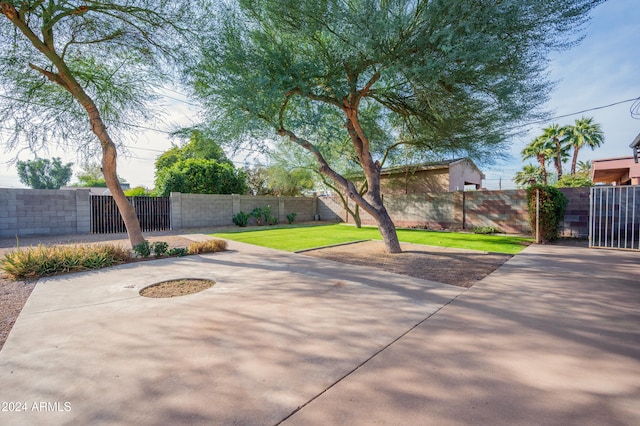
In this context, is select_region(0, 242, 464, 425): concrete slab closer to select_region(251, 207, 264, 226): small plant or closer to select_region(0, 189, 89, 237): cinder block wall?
select_region(0, 189, 89, 237): cinder block wall

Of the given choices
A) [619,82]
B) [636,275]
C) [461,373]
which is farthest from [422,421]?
[619,82]

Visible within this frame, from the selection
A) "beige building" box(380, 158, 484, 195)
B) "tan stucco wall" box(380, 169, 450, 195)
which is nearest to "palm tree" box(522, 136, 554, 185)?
"beige building" box(380, 158, 484, 195)

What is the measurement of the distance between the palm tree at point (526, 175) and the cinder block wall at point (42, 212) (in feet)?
102

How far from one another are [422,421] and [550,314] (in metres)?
2.79

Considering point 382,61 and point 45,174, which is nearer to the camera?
point 382,61

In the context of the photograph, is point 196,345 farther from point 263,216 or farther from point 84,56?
point 263,216

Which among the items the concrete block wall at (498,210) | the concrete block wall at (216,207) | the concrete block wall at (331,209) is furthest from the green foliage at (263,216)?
the concrete block wall at (498,210)

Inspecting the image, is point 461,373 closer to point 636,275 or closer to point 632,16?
point 636,275

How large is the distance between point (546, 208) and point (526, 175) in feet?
74.5

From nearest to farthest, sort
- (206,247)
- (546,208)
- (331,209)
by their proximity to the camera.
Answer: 1. (206,247)
2. (546,208)
3. (331,209)

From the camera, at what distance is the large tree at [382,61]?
5.09 metres

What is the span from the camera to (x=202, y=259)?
7.21 meters

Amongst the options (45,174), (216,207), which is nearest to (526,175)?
(216,207)

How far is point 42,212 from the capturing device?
1165cm
